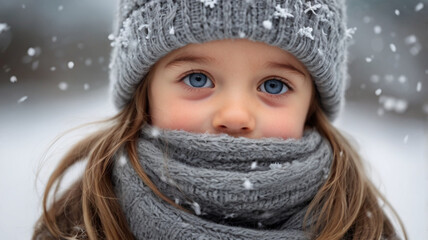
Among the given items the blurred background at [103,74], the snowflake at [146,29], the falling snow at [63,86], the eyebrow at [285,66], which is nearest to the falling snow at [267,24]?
the eyebrow at [285,66]

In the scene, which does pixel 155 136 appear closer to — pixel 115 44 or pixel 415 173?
pixel 115 44

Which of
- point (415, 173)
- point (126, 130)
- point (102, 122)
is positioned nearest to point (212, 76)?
point (126, 130)

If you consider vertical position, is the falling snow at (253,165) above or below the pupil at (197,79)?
below

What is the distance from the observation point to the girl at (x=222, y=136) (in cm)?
127

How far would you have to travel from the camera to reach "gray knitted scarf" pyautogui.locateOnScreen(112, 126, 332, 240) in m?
1.26

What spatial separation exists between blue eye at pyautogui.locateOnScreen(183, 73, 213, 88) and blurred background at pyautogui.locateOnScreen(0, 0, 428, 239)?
69.3 inches

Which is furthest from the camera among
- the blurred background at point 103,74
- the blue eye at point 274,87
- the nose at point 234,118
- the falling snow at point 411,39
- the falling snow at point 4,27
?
the falling snow at point 411,39

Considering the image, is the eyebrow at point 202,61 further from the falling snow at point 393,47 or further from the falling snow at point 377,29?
the falling snow at point 377,29

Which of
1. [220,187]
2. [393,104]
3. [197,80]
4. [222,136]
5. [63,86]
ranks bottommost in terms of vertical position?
[63,86]

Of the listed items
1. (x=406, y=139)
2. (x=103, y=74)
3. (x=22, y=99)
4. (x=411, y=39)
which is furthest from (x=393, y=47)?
(x=22, y=99)

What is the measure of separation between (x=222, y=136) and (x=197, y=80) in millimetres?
177

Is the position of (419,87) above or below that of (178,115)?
below

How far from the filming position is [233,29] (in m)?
1.25

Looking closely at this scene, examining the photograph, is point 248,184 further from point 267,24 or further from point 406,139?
point 406,139
